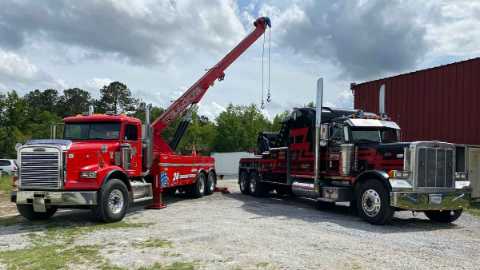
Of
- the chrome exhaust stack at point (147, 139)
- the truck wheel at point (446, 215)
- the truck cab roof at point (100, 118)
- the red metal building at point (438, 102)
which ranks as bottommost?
the truck wheel at point (446, 215)

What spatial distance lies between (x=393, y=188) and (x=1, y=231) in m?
8.41

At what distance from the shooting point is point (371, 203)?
10.9 metres

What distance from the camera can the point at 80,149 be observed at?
10688 millimetres

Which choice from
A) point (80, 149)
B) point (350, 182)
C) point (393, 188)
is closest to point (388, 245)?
point (393, 188)

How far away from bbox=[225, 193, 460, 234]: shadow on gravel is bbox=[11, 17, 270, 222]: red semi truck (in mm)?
2923

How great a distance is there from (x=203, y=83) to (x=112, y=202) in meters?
7.56

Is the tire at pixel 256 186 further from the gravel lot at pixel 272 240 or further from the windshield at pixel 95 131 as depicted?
the windshield at pixel 95 131

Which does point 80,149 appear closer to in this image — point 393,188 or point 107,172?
point 107,172

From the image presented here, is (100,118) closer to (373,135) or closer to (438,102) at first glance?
(373,135)

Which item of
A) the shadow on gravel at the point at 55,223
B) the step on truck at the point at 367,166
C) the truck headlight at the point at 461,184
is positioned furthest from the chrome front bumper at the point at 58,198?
the truck headlight at the point at 461,184

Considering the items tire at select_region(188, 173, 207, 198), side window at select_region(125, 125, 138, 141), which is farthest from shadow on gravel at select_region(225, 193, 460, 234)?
side window at select_region(125, 125, 138, 141)

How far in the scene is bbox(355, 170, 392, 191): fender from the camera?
1051 cm

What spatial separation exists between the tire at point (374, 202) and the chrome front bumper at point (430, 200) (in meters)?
0.26

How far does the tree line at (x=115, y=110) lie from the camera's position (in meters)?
44.7
